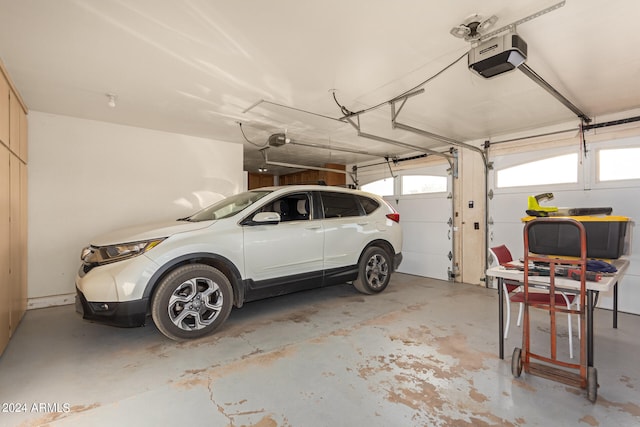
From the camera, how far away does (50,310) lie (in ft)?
12.2

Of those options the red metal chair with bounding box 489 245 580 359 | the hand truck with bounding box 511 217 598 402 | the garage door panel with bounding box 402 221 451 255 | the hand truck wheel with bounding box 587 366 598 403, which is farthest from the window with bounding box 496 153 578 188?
the hand truck wheel with bounding box 587 366 598 403

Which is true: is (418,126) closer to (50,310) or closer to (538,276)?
(538,276)

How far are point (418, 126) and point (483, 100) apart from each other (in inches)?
43.9

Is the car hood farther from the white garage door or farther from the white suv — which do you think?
the white garage door

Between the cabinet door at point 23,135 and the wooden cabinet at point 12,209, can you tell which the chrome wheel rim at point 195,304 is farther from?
the cabinet door at point 23,135

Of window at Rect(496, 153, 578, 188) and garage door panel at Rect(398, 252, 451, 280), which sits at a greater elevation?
window at Rect(496, 153, 578, 188)

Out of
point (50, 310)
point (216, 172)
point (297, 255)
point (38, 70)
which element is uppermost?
point (38, 70)

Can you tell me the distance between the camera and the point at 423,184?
6055 mm

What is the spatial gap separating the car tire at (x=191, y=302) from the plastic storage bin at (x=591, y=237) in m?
3.10

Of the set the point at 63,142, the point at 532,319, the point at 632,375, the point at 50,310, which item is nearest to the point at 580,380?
the point at 632,375

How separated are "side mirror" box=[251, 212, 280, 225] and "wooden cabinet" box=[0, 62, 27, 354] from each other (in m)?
2.11

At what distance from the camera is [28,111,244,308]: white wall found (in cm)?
383

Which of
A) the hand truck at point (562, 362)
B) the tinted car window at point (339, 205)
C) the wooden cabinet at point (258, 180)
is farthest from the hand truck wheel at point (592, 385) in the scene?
the wooden cabinet at point (258, 180)

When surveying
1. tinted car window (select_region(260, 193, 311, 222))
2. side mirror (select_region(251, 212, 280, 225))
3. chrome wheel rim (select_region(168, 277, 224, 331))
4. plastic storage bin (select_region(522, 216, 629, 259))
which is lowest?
chrome wheel rim (select_region(168, 277, 224, 331))
